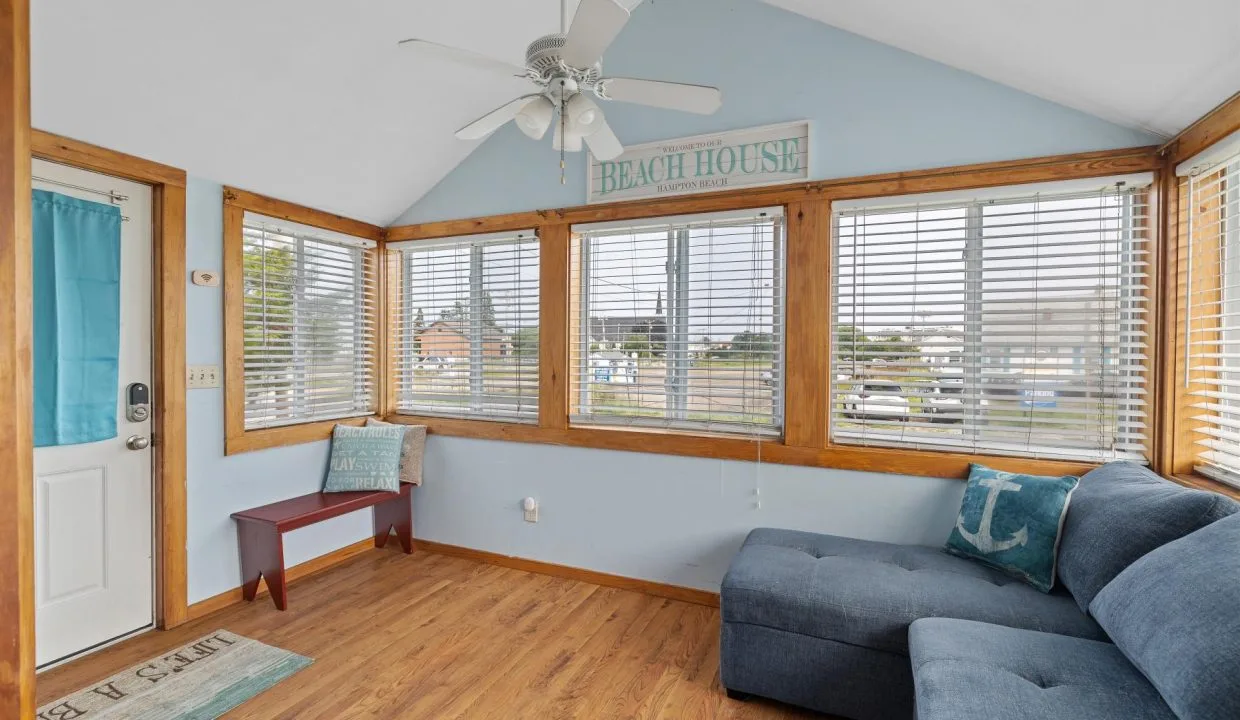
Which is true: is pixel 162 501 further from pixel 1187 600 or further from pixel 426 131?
pixel 1187 600

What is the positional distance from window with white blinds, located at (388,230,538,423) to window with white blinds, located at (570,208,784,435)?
35 centimetres

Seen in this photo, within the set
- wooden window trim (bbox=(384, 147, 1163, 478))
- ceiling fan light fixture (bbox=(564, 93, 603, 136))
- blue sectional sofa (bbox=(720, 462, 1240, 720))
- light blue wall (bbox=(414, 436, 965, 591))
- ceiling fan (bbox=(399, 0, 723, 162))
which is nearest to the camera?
blue sectional sofa (bbox=(720, 462, 1240, 720))

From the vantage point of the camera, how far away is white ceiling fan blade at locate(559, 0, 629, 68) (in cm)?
138

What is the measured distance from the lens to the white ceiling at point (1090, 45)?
167cm

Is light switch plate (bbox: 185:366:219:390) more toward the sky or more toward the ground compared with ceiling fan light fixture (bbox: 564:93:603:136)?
more toward the ground

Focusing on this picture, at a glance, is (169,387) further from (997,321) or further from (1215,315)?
(1215,315)

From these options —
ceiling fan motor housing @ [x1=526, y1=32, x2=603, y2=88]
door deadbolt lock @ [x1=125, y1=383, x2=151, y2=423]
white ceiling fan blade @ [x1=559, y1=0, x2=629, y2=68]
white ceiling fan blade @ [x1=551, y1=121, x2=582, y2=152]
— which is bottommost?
door deadbolt lock @ [x1=125, y1=383, x2=151, y2=423]

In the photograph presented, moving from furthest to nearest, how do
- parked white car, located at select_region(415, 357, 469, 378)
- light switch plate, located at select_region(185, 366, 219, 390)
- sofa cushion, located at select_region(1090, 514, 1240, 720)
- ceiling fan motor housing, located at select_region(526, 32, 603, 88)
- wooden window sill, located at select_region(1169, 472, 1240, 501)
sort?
parked white car, located at select_region(415, 357, 469, 378), light switch plate, located at select_region(185, 366, 219, 390), wooden window sill, located at select_region(1169, 472, 1240, 501), ceiling fan motor housing, located at select_region(526, 32, 603, 88), sofa cushion, located at select_region(1090, 514, 1240, 720)

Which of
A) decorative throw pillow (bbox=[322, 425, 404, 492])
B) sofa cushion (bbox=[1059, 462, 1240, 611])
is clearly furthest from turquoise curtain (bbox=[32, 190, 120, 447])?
sofa cushion (bbox=[1059, 462, 1240, 611])

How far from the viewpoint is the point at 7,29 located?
40.8 inches

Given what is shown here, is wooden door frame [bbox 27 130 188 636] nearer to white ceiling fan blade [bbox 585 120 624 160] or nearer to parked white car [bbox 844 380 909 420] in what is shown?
white ceiling fan blade [bbox 585 120 624 160]

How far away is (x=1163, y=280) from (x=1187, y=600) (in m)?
1.53

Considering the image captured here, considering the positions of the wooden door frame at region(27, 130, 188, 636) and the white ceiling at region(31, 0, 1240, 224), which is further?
the wooden door frame at region(27, 130, 188, 636)

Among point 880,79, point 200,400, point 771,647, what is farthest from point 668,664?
point 880,79
